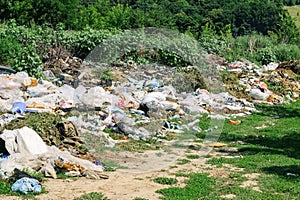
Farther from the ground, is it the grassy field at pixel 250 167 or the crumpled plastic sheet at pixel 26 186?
the crumpled plastic sheet at pixel 26 186

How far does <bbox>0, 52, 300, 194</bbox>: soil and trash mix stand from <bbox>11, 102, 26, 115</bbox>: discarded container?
2 centimetres

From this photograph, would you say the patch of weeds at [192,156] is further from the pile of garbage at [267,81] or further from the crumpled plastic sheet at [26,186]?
the pile of garbage at [267,81]

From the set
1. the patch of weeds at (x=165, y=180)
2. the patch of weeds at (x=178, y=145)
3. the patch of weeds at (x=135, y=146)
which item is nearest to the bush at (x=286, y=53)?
the patch of weeds at (x=178, y=145)

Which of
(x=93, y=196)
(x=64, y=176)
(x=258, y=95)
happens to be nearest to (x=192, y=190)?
(x=93, y=196)

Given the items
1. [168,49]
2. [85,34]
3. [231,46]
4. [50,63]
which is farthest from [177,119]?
[231,46]

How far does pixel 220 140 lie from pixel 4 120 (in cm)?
334

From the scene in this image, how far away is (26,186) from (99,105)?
13.3 ft

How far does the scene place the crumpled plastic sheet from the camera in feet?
14.5

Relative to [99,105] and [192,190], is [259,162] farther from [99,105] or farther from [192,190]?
[99,105]

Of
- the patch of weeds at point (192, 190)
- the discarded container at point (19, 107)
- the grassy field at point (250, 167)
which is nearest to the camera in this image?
the patch of weeds at point (192, 190)

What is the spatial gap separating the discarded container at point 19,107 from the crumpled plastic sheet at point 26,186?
109 inches

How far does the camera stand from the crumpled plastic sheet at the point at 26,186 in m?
4.41

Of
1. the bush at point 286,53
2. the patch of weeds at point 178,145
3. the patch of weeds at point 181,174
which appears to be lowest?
the bush at point 286,53

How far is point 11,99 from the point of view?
8.05 m
